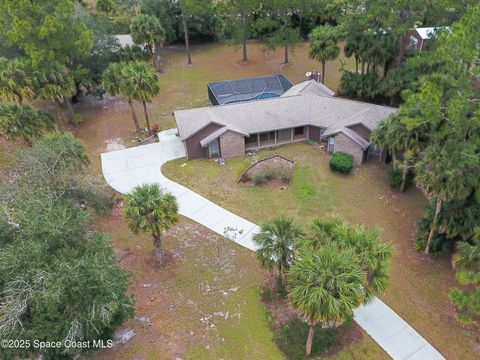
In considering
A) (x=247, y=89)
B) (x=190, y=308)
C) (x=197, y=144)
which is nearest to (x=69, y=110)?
(x=197, y=144)

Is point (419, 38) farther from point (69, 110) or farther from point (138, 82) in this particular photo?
point (69, 110)

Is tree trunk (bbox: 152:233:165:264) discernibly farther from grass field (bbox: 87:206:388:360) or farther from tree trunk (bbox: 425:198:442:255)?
tree trunk (bbox: 425:198:442:255)

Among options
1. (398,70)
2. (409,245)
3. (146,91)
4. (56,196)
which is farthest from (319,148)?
(56,196)

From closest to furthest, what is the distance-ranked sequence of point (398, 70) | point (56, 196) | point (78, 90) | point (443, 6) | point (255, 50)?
point (56, 196), point (443, 6), point (398, 70), point (78, 90), point (255, 50)

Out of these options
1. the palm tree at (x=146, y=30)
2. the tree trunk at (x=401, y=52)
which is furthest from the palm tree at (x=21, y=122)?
the tree trunk at (x=401, y=52)

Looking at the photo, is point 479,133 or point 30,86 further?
point 30,86

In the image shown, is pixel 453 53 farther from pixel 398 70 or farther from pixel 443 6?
pixel 398 70

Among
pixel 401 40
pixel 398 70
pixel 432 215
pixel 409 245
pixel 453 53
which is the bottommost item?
pixel 409 245
